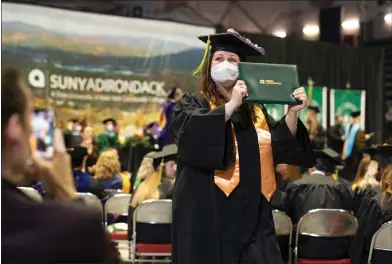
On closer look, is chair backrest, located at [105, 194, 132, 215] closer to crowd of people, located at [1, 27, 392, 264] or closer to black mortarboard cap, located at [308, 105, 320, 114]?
crowd of people, located at [1, 27, 392, 264]

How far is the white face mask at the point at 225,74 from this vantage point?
2.50m

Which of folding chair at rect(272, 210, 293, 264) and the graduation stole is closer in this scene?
the graduation stole

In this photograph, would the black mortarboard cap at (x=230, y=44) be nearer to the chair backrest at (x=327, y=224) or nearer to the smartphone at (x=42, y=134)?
the smartphone at (x=42, y=134)

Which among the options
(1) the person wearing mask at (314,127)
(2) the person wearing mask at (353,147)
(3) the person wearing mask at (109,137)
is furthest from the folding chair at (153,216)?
(2) the person wearing mask at (353,147)

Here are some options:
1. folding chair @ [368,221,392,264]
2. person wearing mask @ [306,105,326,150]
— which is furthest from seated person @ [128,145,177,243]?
person wearing mask @ [306,105,326,150]

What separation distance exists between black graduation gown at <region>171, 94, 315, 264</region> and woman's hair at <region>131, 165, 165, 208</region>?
2.69 metres

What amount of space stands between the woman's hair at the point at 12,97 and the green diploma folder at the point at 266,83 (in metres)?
1.51

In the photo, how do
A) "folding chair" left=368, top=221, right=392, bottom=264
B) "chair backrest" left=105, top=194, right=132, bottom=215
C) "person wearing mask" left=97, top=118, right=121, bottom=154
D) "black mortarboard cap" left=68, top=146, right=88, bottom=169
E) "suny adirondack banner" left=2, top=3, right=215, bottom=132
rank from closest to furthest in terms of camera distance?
"black mortarboard cap" left=68, top=146, right=88, bottom=169, "folding chair" left=368, top=221, right=392, bottom=264, "chair backrest" left=105, top=194, right=132, bottom=215, "suny adirondack banner" left=2, top=3, right=215, bottom=132, "person wearing mask" left=97, top=118, right=121, bottom=154

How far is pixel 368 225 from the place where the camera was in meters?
4.62

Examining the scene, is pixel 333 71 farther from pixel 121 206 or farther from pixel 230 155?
pixel 230 155

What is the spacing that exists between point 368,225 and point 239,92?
8.97 feet

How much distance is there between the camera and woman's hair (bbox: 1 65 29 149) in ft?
3.09

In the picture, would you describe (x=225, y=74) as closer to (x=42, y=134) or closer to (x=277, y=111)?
(x=42, y=134)

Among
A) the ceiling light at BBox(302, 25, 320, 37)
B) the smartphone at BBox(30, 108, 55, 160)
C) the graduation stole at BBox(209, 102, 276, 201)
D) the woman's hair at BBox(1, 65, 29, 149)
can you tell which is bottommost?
the graduation stole at BBox(209, 102, 276, 201)
